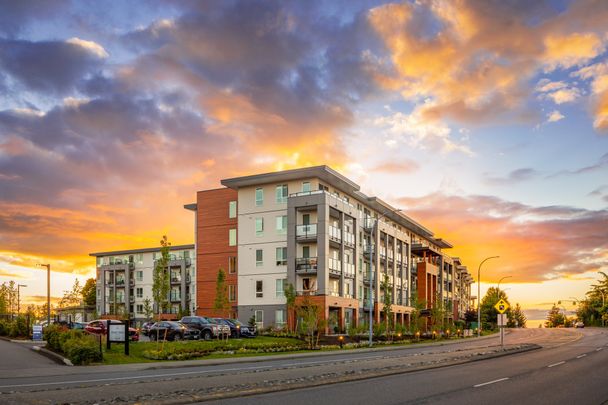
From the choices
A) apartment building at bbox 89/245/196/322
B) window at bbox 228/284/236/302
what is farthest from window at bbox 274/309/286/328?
apartment building at bbox 89/245/196/322

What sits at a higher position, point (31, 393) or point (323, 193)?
point (323, 193)

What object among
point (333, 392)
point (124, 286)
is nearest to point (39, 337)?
point (333, 392)

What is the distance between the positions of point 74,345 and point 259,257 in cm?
3864

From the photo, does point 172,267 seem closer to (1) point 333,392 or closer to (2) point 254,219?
(2) point 254,219

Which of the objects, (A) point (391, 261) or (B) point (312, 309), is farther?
(A) point (391, 261)

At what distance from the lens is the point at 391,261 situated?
82500mm

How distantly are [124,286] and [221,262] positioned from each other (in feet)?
A: 147

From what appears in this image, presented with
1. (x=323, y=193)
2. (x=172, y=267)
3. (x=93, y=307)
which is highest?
(x=323, y=193)

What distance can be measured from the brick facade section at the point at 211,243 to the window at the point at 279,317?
294 inches

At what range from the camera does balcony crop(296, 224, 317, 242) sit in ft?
204

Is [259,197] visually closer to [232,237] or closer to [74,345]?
[232,237]

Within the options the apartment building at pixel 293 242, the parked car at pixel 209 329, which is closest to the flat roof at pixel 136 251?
the apartment building at pixel 293 242

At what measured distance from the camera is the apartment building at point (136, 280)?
331 feet

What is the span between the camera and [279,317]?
209ft
